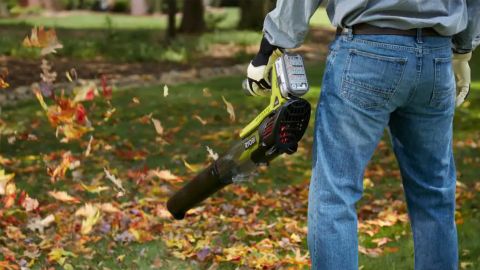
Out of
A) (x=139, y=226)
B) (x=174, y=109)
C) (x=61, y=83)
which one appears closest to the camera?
(x=139, y=226)

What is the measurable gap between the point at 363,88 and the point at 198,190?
110cm

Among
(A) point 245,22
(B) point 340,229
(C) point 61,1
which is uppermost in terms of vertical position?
(B) point 340,229

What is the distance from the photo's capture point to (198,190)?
11.7 feet

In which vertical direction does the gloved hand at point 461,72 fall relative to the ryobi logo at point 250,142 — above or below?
above

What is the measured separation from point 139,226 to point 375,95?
8.46 feet

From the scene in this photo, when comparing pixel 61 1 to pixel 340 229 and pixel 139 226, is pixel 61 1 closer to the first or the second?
pixel 139 226

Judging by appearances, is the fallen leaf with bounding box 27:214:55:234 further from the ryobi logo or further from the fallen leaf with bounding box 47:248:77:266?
the ryobi logo

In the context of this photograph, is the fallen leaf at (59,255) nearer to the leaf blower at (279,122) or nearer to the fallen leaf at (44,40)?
the fallen leaf at (44,40)

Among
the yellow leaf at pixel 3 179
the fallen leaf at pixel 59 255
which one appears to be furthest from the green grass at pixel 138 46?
the yellow leaf at pixel 3 179

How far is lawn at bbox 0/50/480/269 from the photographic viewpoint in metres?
4.45

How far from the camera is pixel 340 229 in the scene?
281cm

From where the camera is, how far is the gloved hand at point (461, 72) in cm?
323

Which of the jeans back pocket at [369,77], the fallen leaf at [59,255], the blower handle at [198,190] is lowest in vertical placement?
the fallen leaf at [59,255]

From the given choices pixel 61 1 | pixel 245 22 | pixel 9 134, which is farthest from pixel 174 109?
pixel 61 1
